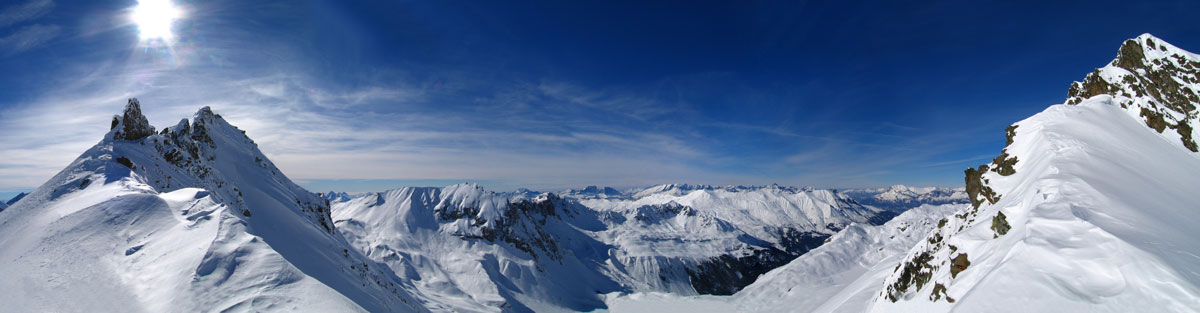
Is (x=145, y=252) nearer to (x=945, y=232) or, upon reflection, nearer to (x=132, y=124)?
(x=132, y=124)

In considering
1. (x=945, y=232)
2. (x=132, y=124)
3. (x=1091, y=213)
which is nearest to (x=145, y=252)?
(x=132, y=124)

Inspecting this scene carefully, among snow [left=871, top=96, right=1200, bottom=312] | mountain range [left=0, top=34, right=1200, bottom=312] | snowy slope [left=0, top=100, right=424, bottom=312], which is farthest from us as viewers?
snowy slope [left=0, top=100, right=424, bottom=312]

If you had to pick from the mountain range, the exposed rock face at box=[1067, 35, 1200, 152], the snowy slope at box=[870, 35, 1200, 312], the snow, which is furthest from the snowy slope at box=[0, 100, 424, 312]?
the exposed rock face at box=[1067, 35, 1200, 152]

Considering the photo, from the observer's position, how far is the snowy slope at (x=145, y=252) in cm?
1820

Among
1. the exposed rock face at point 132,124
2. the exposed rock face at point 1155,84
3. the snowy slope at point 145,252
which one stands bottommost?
the snowy slope at point 145,252

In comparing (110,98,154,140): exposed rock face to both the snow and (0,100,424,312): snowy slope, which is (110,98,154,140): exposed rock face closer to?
(0,100,424,312): snowy slope

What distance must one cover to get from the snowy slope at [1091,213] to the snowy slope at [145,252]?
32.4 m

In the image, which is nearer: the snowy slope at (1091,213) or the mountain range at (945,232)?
the snowy slope at (1091,213)

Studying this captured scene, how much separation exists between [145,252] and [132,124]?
35608 millimetres

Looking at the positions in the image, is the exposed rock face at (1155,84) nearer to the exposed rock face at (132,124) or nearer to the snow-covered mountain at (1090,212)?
the snow-covered mountain at (1090,212)

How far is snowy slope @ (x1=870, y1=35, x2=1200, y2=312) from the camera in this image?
1470cm

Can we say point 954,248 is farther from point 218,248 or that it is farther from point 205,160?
point 205,160

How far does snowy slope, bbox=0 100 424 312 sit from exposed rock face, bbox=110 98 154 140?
182 mm

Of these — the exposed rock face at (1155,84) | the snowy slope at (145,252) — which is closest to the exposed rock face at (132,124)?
the snowy slope at (145,252)
